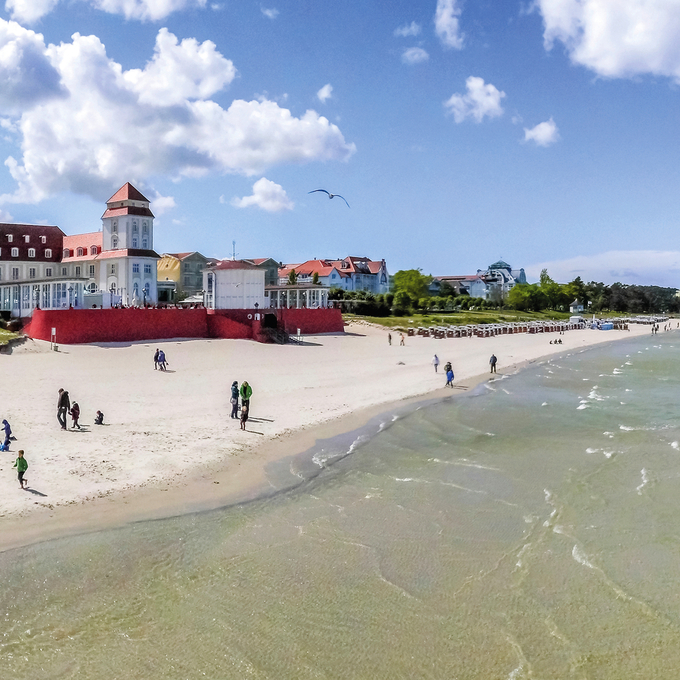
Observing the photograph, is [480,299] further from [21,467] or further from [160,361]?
[21,467]

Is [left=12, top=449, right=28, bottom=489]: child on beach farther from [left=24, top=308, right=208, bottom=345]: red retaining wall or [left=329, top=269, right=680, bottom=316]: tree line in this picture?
[left=329, top=269, right=680, bottom=316]: tree line

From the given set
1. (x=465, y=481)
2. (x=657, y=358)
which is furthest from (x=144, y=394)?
(x=657, y=358)

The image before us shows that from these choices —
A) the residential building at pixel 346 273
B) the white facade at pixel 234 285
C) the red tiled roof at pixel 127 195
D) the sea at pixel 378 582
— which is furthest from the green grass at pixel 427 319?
the sea at pixel 378 582

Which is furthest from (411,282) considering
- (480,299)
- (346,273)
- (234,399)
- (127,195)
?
(234,399)

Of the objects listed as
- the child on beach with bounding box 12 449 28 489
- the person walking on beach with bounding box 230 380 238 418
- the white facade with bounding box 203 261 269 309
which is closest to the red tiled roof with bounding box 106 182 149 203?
the white facade with bounding box 203 261 269 309

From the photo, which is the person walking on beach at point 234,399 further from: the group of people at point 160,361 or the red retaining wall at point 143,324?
the red retaining wall at point 143,324

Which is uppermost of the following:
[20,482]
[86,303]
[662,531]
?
[86,303]

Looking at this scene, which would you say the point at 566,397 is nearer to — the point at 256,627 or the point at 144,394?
the point at 144,394
